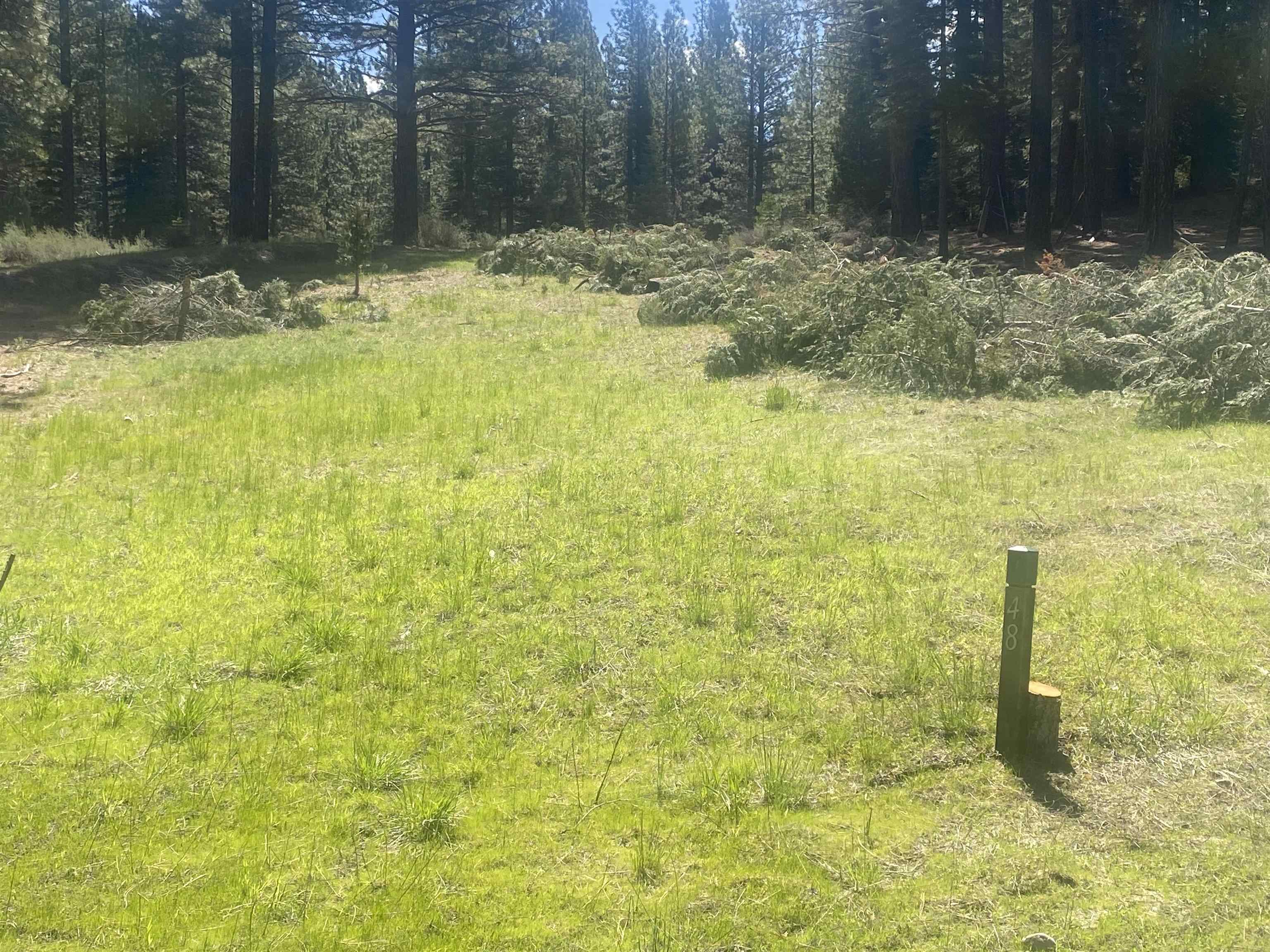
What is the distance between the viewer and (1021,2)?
98.2 feet

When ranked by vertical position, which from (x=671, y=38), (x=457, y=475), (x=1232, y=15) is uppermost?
(x=671, y=38)

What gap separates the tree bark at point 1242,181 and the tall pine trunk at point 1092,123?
2.88 m

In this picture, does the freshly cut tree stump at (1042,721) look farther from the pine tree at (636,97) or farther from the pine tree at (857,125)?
the pine tree at (636,97)

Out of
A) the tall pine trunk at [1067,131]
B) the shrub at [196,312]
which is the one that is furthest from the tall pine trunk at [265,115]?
the tall pine trunk at [1067,131]

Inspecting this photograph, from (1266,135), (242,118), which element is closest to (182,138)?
(242,118)

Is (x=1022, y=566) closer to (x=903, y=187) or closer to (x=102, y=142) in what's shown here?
(x=903, y=187)

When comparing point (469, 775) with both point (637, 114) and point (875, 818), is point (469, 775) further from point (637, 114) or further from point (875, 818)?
point (637, 114)

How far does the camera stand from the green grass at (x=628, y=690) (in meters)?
3.62

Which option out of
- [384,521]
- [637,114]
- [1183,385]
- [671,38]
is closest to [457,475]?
[384,521]

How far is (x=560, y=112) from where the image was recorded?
111 ft

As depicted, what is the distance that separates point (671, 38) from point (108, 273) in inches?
2119

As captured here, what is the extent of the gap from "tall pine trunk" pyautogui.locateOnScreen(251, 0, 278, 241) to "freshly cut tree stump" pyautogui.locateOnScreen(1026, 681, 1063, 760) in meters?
28.2

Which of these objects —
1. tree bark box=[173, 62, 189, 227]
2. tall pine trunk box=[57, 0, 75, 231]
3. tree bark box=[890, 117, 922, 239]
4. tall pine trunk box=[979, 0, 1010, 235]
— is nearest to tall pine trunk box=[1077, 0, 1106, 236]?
tall pine trunk box=[979, 0, 1010, 235]

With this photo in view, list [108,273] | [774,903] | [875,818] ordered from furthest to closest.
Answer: [108,273]
[875,818]
[774,903]
